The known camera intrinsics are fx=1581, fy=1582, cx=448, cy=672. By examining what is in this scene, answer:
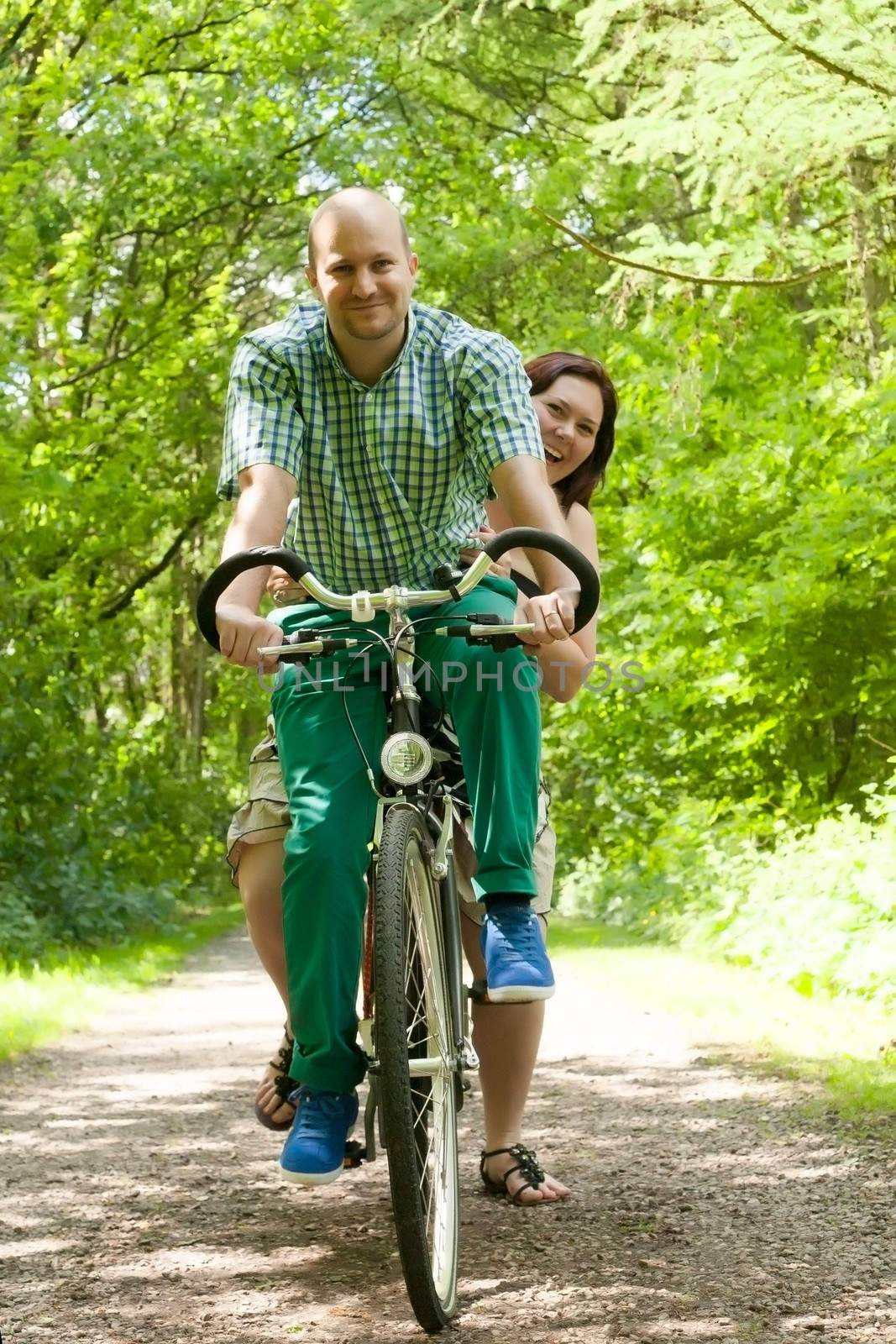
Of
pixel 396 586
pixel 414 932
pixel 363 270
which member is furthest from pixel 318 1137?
pixel 363 270

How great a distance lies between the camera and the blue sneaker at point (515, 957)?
10.8ft

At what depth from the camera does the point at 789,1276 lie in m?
3.16

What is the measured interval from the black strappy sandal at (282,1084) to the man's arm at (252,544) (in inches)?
48.8

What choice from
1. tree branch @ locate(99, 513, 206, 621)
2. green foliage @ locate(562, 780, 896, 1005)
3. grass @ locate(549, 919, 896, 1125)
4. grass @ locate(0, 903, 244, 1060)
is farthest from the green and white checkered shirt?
tree branch @ locate(99, 513, 206, 621)

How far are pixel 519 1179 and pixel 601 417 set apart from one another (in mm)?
2185

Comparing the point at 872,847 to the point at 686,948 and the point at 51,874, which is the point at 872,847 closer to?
the point at 686,948

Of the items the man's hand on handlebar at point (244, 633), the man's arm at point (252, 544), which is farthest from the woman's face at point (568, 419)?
the man's hand on handlebar at point (244, 633)

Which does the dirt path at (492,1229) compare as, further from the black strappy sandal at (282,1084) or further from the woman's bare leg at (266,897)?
the woman's bare leg at (266,897)

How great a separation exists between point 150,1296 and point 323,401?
1.91 m

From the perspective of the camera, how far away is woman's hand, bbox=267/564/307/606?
370cm

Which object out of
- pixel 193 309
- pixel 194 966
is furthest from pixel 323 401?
pixel 193 309

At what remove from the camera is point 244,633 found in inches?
119

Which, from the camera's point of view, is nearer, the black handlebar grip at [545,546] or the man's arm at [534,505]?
the black handlebar grip at [545,546]

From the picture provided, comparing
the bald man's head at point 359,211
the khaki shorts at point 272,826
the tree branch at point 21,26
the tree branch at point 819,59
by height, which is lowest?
the khaki shorts at point 272,826
